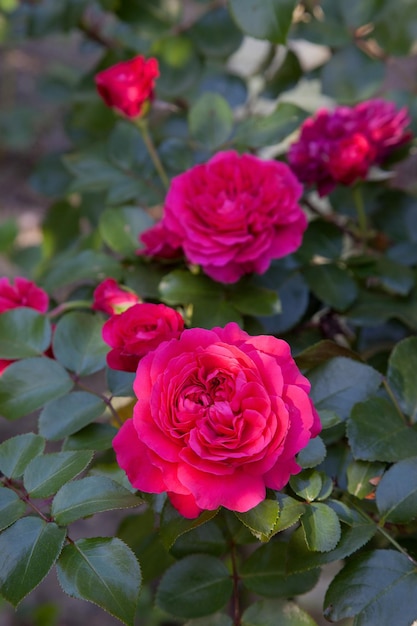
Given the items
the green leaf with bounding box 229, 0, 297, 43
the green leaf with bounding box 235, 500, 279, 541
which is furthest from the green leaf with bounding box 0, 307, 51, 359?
the green leaf with bounding box 229, 0, 297, 43

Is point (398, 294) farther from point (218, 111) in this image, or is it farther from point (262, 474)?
point (262, 474)

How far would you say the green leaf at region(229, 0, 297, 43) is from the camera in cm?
90

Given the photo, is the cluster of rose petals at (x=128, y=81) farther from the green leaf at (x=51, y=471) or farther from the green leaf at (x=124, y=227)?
the green leaf at (x=51, y=471)

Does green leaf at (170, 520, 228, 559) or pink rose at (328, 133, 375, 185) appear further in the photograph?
pink rose at (328, 133, 375, 185)

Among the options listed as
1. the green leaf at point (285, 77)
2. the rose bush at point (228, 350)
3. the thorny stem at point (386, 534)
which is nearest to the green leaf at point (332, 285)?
the rose bush at point (228, 350)

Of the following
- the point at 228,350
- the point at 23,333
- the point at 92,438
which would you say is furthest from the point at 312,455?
the point at 23,333

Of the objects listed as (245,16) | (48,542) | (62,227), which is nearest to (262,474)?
(48,542)

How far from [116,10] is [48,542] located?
0.96 m

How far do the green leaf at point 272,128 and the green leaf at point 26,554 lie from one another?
0.59 m

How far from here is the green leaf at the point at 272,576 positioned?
0.79 metres

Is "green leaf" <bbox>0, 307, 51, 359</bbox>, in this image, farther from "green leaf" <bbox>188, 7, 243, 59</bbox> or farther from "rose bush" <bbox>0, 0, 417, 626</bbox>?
"green leaf" <bbox>188, 7, 243, 59</bbox>

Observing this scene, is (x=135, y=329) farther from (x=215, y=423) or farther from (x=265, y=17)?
(x=265, y=17)

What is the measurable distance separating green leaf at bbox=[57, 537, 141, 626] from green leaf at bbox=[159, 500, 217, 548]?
39mm

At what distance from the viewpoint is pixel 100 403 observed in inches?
30.2
